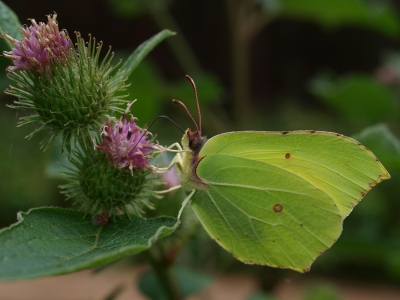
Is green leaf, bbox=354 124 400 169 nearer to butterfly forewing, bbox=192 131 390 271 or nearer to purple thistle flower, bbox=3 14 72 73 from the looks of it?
butterfly forewing, bbox=192 131 390 271

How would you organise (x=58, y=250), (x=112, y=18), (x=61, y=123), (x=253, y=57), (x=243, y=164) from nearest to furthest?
(x=58, y=250), (x=61, y=123), (x=243, y=164), (x=112, y=18), (x=253, y=57)

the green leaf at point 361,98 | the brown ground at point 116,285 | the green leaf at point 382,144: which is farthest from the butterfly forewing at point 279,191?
the brown ground at point 116,285

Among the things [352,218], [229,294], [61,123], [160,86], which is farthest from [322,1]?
[229,294]

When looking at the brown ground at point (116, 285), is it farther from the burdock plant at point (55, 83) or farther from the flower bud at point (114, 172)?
the burdock plant at point (55, 83)

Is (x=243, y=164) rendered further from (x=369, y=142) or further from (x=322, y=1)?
(x=322, y=1)

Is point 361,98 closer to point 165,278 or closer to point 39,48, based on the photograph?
point 165,278

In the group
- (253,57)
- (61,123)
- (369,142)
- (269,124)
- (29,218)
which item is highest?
(61,123)

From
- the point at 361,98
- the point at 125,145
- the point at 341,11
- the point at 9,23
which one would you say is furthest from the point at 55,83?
the point at 341,11
